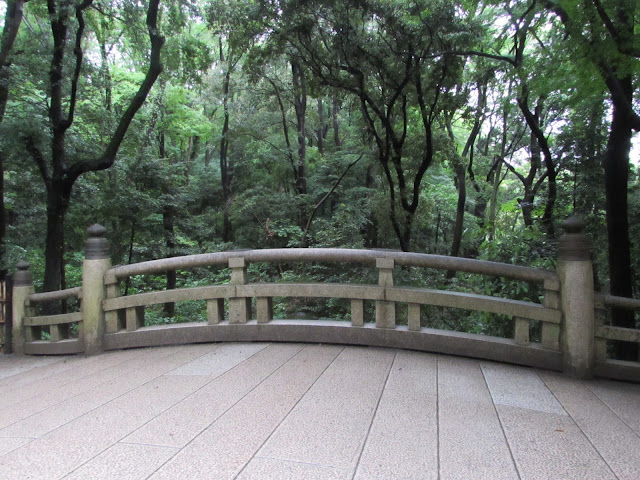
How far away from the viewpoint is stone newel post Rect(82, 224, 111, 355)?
4.81 metres

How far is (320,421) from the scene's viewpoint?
2578mm

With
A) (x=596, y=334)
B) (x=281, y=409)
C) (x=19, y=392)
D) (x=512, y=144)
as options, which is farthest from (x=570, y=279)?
(x=512, y=144)

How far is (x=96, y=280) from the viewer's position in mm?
4832

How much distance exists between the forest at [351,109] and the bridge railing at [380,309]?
146 cm

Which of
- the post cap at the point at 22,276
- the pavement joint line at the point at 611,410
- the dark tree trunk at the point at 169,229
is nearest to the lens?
the pavement joint line at the point at 611,410

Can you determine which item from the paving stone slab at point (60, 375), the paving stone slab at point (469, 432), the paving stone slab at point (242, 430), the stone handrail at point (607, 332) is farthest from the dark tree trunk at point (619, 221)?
the paving stone slab at point (60, 375)

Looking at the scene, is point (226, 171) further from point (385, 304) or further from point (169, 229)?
point (385, 304)

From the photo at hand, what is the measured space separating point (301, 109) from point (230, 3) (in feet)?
24.9

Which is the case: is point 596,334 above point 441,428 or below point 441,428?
above

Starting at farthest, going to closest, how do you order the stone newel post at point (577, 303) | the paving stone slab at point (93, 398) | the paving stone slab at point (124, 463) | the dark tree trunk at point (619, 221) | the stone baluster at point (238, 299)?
the dark tree trunk at point (619, 221)
the stone baluster at point (238, 299)
the stone newel post at point (577, 303)
the paving stone slab at point (93, 398)
the paving stone slab at point (124, 463)

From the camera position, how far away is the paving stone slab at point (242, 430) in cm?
206

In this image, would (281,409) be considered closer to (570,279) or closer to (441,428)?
(441,428)

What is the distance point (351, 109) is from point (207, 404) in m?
10.9

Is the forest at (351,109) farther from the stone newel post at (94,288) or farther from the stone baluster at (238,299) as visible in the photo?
the stone newel post at (94,288)
